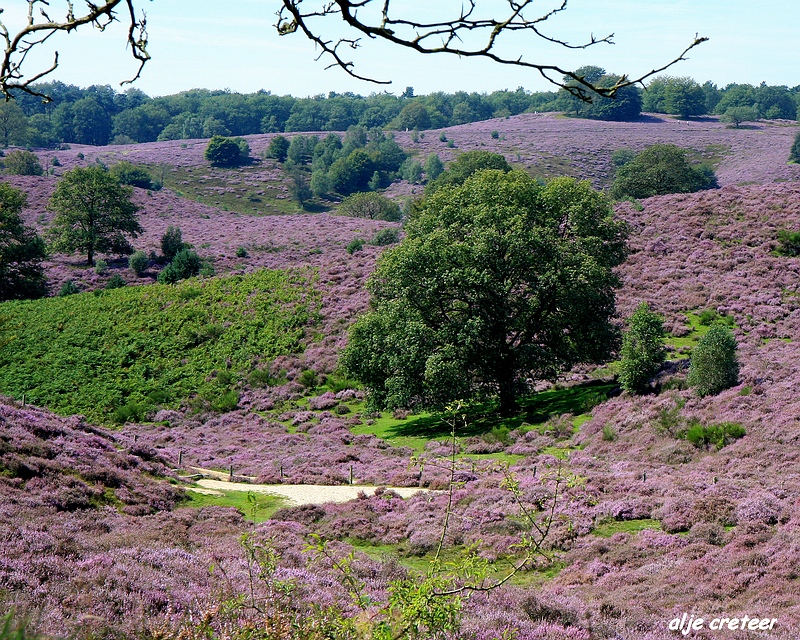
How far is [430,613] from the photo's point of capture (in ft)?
15.9

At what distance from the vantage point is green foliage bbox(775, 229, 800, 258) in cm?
4628

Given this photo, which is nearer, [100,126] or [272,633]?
[272,633]

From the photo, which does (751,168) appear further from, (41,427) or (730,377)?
(41,427)

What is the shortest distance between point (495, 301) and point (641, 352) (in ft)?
21.2

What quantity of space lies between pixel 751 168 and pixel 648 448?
96.8 metres

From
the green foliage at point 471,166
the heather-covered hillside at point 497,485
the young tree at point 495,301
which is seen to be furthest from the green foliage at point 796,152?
the young tree at point 495,301

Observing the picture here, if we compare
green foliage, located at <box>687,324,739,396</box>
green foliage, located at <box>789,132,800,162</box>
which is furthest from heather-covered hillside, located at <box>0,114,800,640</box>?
green foliage, located at <box>789,132,800,162</box>

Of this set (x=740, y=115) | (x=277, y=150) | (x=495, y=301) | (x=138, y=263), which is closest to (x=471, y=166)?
(x=138, y=263)

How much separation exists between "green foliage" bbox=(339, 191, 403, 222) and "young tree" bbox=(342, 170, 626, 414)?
5564 centimetres

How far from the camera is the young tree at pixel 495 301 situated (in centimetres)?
3106

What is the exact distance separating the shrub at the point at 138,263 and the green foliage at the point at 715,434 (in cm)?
5123

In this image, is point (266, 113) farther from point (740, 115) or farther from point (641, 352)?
point (641, 352)

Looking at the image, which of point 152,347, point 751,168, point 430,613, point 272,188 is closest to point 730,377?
point 430,613

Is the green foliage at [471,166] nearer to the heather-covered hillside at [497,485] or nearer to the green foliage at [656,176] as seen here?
the green foliage at [656,176]
